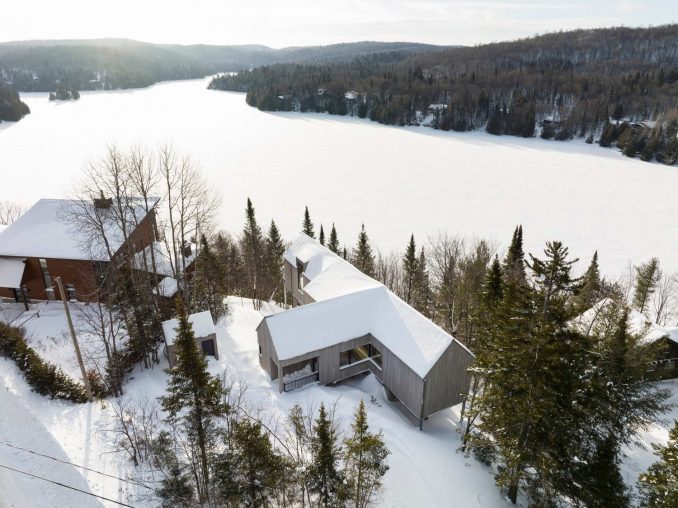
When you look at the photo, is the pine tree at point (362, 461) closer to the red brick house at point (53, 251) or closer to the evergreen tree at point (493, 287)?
the evergreen tree at point (493, 287)

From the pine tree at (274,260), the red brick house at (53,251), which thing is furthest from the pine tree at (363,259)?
the red brick house at (53,251)

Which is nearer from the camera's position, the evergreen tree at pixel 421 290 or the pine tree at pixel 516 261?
the pine tree at pixel 516 261

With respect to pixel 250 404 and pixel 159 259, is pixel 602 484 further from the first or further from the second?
pixel 159 259

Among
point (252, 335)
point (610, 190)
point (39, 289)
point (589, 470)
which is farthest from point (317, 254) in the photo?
point (610, 190)

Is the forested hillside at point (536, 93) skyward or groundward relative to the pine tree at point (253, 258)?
skyward

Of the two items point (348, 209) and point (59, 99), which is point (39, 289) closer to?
point (348, 209)

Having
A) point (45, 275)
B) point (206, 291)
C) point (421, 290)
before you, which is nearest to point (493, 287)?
point (206, 291)

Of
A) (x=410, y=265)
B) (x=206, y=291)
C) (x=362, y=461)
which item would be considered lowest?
(x=410, y=265)
